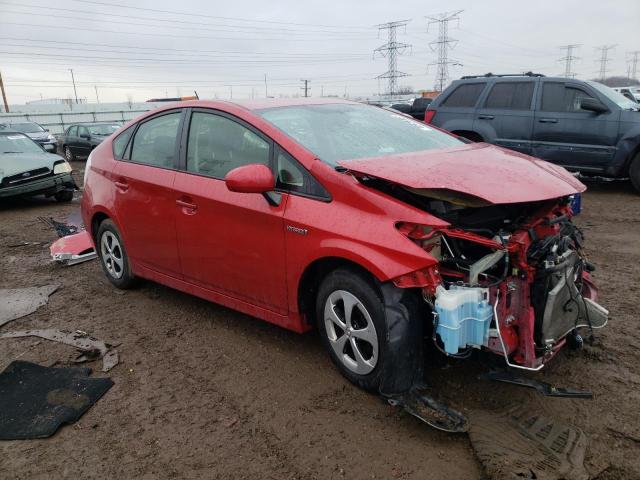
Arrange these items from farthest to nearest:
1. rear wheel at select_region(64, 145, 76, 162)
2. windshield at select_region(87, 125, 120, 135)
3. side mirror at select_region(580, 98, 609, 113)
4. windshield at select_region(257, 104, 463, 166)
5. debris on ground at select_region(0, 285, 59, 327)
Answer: rear wheel at select_region(64, 145, 76, 162), windshield at select_region(87, 125, 120, 135), side mirror at select_region(580, 98, 609, 113), debris on ground at select_region(0, 285, 59, 327), windshield at select_region(257, 104, 463, 166)

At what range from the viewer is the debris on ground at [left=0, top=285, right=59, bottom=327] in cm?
473

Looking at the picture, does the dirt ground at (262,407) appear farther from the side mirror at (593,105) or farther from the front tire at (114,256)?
the side mirror at (593,105)

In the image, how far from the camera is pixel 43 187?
10.2 meters

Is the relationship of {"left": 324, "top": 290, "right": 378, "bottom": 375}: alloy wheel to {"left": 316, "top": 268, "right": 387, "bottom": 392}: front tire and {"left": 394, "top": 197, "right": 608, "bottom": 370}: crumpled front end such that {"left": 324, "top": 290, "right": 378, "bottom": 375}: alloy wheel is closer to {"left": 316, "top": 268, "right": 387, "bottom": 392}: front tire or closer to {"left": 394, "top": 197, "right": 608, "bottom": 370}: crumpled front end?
{"left": 316, "top": 268, "right": 387, "bottom": 392}: front tire

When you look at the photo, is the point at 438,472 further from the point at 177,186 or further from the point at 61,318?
the point at 61,318

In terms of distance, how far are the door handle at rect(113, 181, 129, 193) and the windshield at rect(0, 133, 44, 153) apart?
7635mm

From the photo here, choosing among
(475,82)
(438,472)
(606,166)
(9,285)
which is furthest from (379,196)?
(475,82)

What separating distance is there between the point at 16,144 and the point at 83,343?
8.88 m

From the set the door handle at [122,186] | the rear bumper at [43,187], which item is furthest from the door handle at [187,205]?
the rear bumper at [43,187]

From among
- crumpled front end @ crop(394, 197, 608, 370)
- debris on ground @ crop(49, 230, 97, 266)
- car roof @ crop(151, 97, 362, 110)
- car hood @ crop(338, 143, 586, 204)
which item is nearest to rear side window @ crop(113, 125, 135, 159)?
car roof @ crop(151, 97, 362, 110)

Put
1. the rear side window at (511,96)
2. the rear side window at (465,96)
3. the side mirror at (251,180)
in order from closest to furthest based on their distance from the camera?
the side mirror at (251,180) → the rear side window at (511,96) → the rear side window at (465,96)

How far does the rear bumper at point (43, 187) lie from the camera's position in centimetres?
987

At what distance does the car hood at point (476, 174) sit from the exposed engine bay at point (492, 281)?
74 mm

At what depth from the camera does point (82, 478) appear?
2.60 metres
